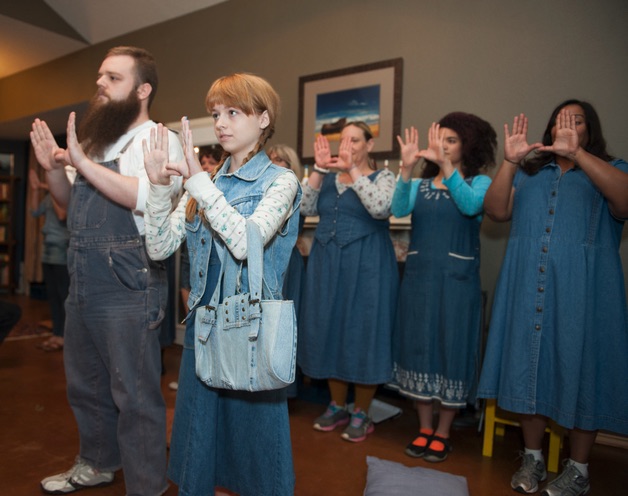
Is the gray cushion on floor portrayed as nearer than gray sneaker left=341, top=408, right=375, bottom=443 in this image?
Yes

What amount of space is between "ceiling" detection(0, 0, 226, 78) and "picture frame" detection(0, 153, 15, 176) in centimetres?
283

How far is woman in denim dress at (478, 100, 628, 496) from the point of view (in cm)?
187

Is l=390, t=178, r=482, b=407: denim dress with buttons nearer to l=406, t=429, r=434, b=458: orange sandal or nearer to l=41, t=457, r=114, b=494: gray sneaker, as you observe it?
l=406, t=429, r=434, b=458: orange sandal

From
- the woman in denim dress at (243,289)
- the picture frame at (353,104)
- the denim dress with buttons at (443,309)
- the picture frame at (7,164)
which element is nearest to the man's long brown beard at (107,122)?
the woman in denim dress at (243,289)

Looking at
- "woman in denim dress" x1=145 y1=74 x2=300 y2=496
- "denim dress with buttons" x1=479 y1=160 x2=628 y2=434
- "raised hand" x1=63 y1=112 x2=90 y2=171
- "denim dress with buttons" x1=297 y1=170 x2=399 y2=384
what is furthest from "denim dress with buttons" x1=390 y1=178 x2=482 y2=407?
"raised hand" x1=63 y1=112 x2=90 y2=171

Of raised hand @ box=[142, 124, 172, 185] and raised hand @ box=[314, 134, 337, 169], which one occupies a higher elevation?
raised hand @ box=[314, 134, 337, 169]

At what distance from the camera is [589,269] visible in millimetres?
1905

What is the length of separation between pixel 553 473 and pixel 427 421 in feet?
1.88

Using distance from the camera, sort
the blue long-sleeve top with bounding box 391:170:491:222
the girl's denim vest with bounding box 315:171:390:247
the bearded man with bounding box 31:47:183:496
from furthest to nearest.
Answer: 1. the girl's denim vest with bounding box 315:171:390:247
2. the blue long-sleeve top with bounding box 391:170:491:222
3. the bearded man with bounding box 31:47:183:496

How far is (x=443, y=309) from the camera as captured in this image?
233cm

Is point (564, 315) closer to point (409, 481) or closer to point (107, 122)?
point (409, 481)

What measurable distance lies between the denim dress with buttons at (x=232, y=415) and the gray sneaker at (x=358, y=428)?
1.19 m

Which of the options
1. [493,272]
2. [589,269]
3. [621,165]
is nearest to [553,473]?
[589,269]

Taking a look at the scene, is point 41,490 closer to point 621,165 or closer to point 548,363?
point 548,363
